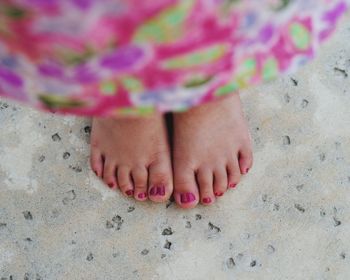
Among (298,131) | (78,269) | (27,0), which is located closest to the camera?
(27,0)

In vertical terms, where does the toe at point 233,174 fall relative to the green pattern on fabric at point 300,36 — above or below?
below

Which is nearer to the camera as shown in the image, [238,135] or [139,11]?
[139,11]

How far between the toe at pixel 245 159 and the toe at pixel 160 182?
0.37 feet

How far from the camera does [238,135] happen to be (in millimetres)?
1146

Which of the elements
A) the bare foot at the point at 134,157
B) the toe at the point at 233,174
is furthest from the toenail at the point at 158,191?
the toe at the point at 233,174

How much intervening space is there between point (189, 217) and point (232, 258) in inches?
3.6

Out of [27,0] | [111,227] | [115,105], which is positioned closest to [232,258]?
[111,227]

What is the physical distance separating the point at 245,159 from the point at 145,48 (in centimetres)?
52

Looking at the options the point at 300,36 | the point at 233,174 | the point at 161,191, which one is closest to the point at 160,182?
the point at 161,191

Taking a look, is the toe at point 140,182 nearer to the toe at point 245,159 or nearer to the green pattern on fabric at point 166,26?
the toe at point 245,159

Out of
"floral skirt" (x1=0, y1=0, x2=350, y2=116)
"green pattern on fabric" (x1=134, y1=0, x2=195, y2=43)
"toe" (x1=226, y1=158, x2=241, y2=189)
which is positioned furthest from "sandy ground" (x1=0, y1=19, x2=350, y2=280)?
"green pattern on fabric" (x1=134, y1=0, x2=195, y2=43)

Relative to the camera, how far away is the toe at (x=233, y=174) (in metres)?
1.13

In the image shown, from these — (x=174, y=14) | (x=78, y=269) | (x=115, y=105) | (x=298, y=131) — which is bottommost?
(x=78, y=269)

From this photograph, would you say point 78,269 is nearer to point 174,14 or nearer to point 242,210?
point 242,210
